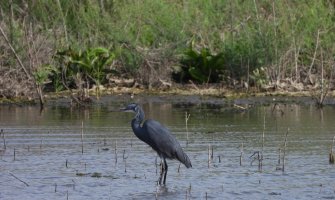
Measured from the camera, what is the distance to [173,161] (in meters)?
15.9

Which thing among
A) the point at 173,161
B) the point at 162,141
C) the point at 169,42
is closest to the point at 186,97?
the point at 169,42

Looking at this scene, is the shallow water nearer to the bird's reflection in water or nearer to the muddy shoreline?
the bird's reflection in water

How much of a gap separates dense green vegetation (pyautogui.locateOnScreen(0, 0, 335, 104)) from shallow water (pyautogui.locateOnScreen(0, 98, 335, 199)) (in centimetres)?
221

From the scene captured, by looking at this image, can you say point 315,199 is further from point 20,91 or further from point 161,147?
point 20,91

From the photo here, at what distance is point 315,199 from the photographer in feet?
40.2

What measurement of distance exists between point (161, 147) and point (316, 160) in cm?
240

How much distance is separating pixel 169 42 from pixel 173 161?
10211 mm

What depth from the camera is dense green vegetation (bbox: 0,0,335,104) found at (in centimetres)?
2448

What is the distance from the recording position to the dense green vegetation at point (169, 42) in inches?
964

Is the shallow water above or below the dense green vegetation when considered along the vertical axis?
Answer: below

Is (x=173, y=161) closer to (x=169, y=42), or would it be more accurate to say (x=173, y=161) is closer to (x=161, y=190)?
(x=161, y=190)

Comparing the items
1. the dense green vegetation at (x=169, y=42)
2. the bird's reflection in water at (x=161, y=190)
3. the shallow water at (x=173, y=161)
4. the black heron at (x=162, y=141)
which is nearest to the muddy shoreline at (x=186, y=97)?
the dense green vegetation at (x=169, y=42)

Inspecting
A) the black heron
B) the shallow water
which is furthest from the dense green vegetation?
the black heron

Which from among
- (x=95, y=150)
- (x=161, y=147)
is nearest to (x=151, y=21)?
(x=95, y=150)
